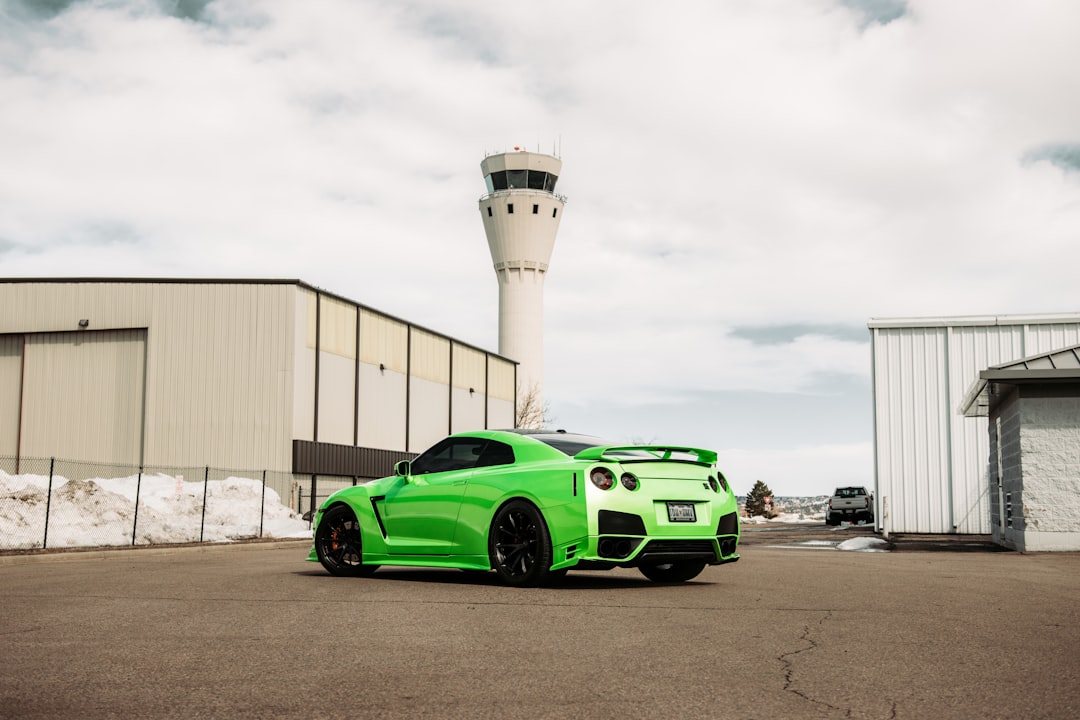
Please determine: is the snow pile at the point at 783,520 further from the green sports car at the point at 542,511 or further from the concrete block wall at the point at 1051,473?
the green sports car at the point at 542,511

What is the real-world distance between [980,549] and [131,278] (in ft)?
109

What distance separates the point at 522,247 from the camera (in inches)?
3034

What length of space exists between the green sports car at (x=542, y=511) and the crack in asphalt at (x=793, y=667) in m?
2.16

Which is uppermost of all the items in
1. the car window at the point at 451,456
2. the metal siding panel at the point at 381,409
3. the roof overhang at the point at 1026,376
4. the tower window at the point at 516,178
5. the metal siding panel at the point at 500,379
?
the tower window at the point at 516,178

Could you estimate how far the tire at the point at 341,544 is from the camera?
38.8ft

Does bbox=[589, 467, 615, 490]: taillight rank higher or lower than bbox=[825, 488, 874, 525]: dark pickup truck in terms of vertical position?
higher

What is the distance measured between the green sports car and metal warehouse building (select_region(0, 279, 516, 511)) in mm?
30971

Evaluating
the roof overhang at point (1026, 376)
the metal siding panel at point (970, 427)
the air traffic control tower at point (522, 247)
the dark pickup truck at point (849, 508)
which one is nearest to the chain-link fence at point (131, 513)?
the roof overhang at point (1026, 376)

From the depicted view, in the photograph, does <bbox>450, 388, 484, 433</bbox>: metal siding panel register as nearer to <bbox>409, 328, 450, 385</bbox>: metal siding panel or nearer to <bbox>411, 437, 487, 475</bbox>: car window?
<bbox>409, 328, 450, 385</bbox>: metal siding panel

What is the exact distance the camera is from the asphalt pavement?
4.85 meters

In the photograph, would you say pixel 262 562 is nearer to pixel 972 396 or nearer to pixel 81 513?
pixel 81 513

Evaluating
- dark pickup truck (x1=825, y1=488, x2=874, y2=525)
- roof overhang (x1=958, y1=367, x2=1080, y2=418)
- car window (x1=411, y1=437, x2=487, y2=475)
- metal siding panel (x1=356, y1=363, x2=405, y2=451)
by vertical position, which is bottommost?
dark pickup truck (x1=825, y1=488, x2=874, y2=525)

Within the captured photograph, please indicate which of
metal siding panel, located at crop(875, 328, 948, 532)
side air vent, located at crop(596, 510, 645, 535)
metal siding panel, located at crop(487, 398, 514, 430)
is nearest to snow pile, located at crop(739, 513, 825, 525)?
metal siding panel, located at crop(487, 398, 514, 430)

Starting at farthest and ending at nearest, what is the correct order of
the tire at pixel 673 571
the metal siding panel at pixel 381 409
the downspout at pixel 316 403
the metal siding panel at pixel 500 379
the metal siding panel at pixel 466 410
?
the metal siding panel at pixel 500 379
the metal siding panel at pixel 466 410
the metal siding panel at pixel 381 409
the downspout at pixel 316 403
the tire at pixel 673 571
